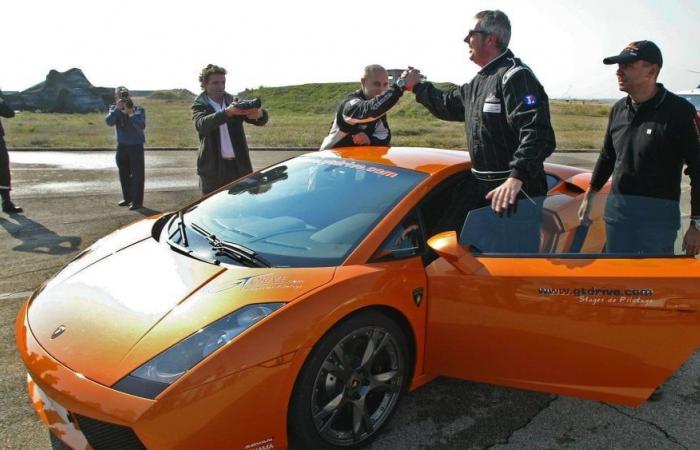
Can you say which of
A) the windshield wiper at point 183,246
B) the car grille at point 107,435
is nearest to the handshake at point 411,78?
the windshield wiper at point 183,246

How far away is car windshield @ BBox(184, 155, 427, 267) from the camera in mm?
2578

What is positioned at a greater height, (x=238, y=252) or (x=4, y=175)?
(x=238, y=252)

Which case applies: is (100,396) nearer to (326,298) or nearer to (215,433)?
(215,433)

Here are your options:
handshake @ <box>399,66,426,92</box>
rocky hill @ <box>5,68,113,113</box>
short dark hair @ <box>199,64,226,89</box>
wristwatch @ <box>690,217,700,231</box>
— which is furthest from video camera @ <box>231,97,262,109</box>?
rocky hill @ <box>5,68,113,113</box>

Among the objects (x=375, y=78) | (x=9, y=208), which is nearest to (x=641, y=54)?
(x=375, y=78)

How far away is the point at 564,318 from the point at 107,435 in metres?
1.90

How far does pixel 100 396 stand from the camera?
1916 millimetres

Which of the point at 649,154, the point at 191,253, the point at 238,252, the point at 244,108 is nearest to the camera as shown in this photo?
the point at 238,252

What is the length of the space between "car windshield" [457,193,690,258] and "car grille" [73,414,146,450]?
63.5 inches

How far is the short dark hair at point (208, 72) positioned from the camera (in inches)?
194

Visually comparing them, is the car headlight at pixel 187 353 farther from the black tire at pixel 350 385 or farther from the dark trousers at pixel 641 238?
the dark trousers at pixel 641 238

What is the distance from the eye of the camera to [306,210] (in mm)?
2924

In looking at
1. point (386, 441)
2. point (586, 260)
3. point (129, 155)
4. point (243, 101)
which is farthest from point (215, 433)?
point (129, 155)

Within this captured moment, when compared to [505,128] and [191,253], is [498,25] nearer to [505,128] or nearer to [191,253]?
[505,128]
